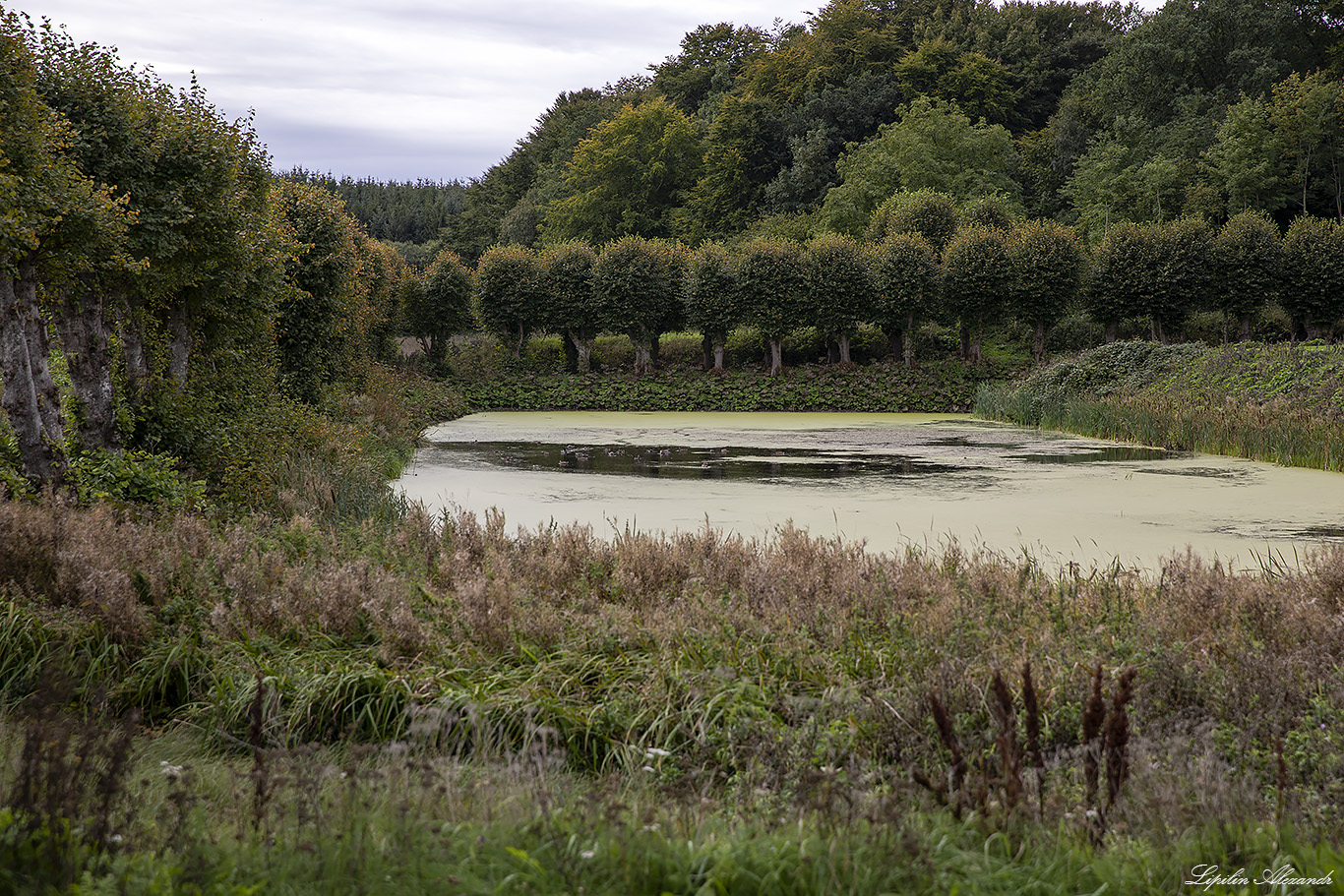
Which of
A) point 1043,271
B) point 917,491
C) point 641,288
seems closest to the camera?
point 917,491

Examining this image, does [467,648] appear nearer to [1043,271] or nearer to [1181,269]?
[1043,271]

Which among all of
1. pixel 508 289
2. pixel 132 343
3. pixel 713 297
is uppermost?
pixel 508 289

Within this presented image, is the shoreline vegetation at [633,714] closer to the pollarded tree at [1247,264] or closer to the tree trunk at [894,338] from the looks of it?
the tree trunk at [894,338]

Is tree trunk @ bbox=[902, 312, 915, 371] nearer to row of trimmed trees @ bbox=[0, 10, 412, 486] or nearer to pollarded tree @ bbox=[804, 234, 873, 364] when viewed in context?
pollarded tree @ bbox=[804, 234, 873, 364]

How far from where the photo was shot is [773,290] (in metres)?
32.4

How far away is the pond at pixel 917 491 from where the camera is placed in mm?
7617

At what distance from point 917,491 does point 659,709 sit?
7.44 meters

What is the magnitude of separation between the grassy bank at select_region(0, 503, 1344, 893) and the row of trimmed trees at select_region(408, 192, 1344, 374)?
2713 cm

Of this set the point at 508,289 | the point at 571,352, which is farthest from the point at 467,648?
the point at 571,352

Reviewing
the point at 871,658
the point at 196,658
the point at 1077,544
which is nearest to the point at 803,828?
the point at 871,658

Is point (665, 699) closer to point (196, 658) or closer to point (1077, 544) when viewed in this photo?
point (196, 658)

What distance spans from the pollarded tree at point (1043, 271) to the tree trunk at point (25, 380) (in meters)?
28.8

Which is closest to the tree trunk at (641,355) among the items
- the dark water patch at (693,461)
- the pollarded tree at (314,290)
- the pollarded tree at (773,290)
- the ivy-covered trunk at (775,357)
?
the pollarded tree at (773,290)

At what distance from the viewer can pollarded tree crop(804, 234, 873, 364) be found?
32188 mm
